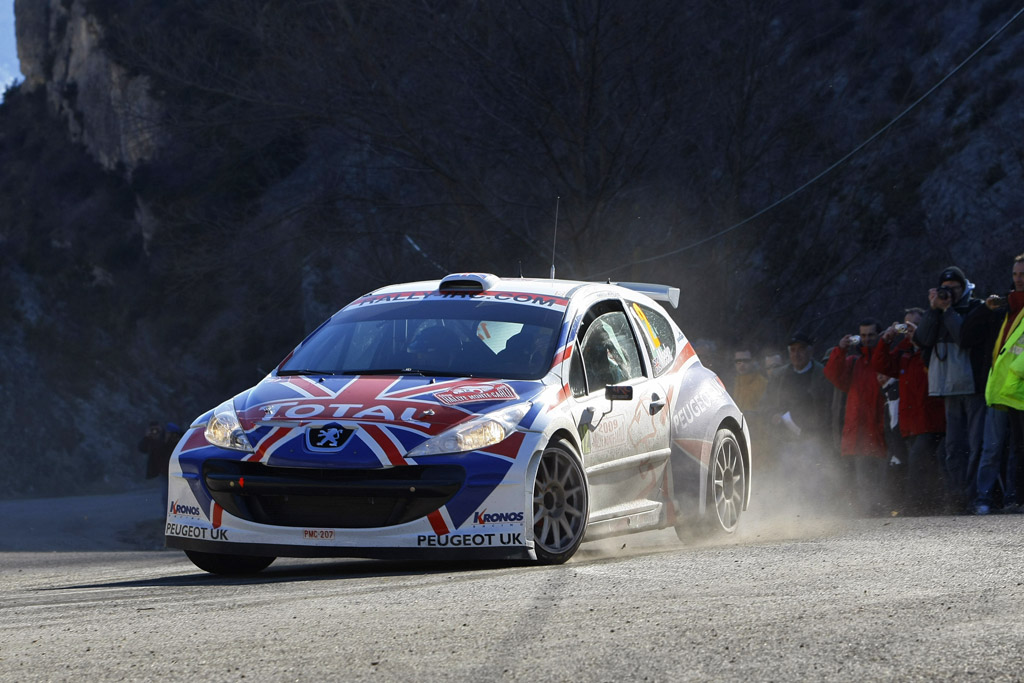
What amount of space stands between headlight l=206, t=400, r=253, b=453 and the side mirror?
2.04m

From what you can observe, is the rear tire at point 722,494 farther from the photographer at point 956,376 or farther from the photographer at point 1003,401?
the photographer at point 956,376

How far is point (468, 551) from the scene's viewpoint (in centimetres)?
696

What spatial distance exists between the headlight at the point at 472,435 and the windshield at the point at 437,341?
63 centimetres

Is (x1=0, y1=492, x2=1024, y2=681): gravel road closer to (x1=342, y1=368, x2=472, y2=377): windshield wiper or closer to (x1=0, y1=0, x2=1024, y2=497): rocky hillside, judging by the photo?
(x1=342, y1=368, x2=472, y2=377): windshield wiper

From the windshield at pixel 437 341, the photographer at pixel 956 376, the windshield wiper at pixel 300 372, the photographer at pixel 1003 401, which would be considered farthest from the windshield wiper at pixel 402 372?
the photographer at pixel 956 376

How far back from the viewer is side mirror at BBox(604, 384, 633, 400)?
7.92 m

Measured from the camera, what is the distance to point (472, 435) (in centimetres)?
699

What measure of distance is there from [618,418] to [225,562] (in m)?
2.34

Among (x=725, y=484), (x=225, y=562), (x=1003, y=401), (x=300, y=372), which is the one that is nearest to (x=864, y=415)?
(x=1003, y=401)

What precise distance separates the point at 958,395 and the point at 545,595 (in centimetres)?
714

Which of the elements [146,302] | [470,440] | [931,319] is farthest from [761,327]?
[146,302]

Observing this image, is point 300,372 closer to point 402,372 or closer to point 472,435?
point 402,372

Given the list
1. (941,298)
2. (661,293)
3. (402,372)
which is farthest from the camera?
(941,298)

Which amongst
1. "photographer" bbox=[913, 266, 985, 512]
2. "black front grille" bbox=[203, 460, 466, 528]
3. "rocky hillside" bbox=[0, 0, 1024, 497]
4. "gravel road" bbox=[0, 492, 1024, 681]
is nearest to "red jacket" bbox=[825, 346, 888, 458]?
"photographer" bbox=[913, 266, 985, 512]
